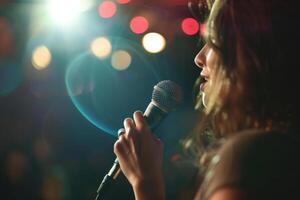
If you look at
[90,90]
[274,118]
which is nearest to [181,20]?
[90,90]

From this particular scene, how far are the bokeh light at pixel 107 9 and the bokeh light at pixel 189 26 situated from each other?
0.64 m

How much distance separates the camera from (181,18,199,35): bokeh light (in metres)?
3.73

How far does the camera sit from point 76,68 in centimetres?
390

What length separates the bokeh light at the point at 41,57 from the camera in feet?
12.4

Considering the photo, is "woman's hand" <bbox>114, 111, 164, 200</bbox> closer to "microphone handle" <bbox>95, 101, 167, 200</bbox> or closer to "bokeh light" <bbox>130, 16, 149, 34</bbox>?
"microphone handle" <bbox>95, 101, 167, 200</bbox>

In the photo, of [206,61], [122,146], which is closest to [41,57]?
[122,146]

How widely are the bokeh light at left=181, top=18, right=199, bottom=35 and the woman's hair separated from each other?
2679mm

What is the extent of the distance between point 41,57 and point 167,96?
8.07ft

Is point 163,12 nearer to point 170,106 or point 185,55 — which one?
point 185,55

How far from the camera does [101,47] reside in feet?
12.9

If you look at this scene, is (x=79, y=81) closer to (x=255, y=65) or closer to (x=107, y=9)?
(x=107, y=9)

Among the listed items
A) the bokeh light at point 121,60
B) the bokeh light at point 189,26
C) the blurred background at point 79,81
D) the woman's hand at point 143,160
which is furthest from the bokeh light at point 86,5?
the woman's hand at point 143,160

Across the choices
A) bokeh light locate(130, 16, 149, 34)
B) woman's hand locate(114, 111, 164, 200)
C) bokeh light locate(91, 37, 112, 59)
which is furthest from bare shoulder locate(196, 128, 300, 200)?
bokeh light locate(91, 37, 112, 59)

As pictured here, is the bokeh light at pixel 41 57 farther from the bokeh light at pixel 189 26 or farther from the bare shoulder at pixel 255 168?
the bare shoulder at pixel 255 168
